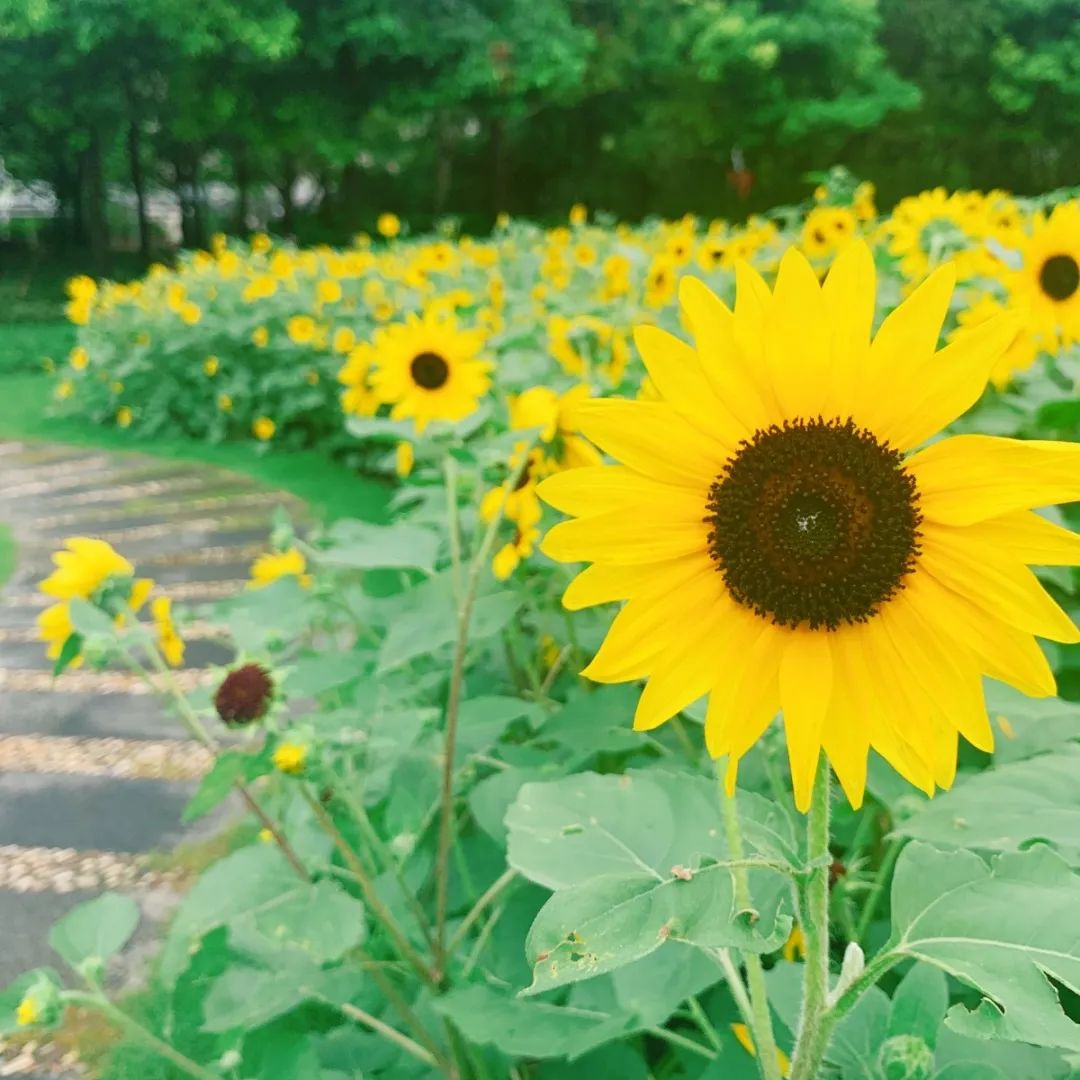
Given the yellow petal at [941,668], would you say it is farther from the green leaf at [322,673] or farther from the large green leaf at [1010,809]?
the green leaf at [322,673]

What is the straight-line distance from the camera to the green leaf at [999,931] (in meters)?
0.63

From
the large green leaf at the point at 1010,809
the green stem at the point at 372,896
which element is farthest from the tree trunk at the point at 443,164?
the large green leaf at the point at 1010,809

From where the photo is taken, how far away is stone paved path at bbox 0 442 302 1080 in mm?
2219

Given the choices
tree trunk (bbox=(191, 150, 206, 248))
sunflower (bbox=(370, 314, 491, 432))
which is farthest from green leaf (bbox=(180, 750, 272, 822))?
tree trunk (bbox=(191, 150, 206, 248))

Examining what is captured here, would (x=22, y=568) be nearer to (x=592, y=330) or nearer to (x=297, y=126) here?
(x=592, y=330)

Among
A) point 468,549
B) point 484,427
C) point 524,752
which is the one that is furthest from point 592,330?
point 524,752

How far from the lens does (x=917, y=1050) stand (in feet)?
2.52

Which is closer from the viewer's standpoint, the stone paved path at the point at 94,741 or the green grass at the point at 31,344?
the stone paved path at the point at 94,741

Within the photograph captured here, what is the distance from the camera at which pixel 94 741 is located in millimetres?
2840

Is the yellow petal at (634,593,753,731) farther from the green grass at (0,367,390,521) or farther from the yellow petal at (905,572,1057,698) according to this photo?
the green grass at (0,367,390,521)

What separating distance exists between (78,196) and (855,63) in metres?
11.2

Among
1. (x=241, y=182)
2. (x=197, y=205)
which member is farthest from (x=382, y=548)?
(x=197, y=205)

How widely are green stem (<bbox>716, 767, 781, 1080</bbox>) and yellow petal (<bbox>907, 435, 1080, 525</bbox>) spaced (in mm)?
239

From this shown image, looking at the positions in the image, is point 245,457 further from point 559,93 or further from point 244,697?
point 559,93
